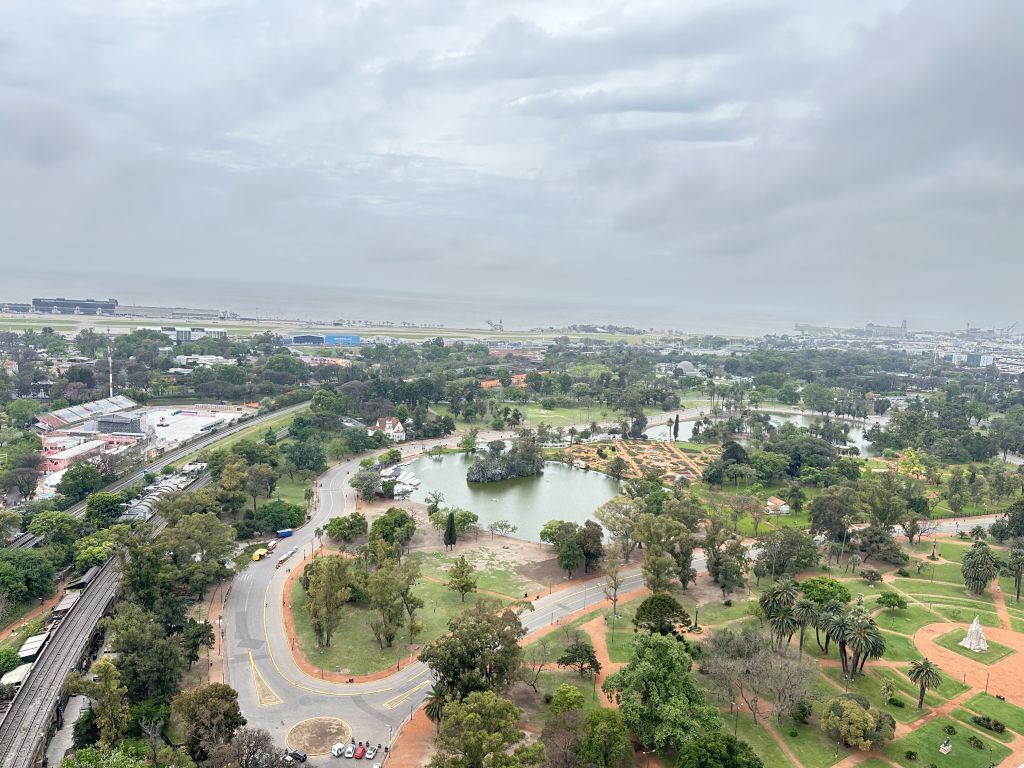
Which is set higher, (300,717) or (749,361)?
(749,361)

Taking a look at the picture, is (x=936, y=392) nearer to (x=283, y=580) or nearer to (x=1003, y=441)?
(x=1003, y=441)

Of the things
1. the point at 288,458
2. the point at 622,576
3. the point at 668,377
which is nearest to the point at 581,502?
the point at 622,576

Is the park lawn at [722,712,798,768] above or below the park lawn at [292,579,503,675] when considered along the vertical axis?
above

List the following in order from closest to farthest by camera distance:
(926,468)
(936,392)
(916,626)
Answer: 1. (916,626)
2. (926,468)
3. (936,392)

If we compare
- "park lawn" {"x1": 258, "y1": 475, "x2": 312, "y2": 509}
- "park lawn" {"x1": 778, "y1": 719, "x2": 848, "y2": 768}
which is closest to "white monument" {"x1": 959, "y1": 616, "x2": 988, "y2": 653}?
"park lawn" {"x1": 778, "y1": 719, "x2": 848, "y2": 768}

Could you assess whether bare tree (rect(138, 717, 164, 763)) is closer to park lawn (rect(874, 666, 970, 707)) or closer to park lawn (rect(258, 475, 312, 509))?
park lawn (rect(258, 475, 312, 509))

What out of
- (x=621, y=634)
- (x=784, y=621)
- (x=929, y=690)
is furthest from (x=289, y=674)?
(x=929, y=690)
